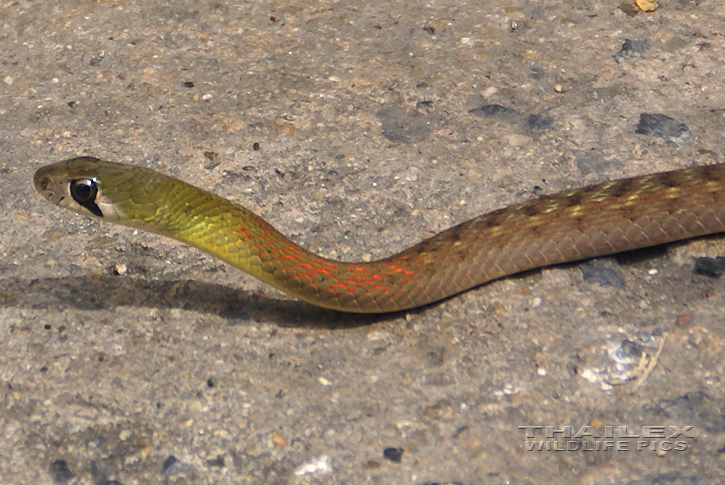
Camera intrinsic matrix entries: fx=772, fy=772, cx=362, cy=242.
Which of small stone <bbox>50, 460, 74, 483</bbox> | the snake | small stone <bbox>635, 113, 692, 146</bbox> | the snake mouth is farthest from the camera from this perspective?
small stone <bbox>635, 113, 692, 146</bbox>

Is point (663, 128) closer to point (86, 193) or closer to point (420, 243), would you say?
point (420, 243)

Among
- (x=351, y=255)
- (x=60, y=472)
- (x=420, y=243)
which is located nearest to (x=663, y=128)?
(x=420, y=243)

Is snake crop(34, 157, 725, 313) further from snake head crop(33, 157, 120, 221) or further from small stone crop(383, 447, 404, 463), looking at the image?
small stone crop(383, 447, 404, 463)

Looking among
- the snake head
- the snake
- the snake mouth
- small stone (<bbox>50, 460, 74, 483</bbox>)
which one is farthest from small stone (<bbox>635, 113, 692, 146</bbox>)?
small stone (<bbox>50, 460, 74, 483</bbox>)

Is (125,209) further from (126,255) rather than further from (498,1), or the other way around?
(498,1)

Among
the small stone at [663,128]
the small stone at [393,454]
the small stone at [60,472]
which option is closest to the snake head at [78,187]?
the small stone at [60,472]

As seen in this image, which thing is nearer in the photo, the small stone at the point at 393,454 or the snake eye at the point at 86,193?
the small stone at the point at 393,454

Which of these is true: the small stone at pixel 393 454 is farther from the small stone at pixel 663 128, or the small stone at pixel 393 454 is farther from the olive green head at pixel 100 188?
the small stone at pixel 663 128

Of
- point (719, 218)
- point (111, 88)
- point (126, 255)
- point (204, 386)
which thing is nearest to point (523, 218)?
point (719, 218)
